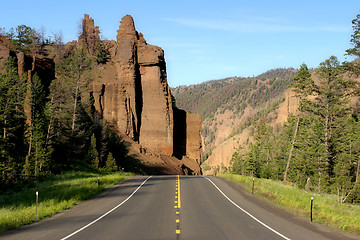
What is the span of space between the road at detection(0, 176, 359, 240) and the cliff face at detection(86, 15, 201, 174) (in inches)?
1800

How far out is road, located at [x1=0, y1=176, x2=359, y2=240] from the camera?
1161 centimetres

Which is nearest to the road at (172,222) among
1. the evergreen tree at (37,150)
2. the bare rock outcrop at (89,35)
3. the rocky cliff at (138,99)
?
the evergreen tree at (37,150)

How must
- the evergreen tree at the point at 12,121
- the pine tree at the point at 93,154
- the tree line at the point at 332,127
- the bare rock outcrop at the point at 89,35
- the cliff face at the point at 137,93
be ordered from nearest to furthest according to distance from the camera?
the evergreen tree at the point at 12,121 → the tree line at the point at 332,127 → the pine tree at the point at 93,154 → the cliff face at the point at 137,93 → the bare rock outcrop at the point at 89,35

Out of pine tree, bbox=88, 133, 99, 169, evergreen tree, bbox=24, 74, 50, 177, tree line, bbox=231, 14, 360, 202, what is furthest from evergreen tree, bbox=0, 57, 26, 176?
tree line, bbox=231, 14, 360, 202

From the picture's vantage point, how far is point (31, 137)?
121ft

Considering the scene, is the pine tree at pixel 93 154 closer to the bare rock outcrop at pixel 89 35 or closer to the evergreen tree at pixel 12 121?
the evergreen tree at pixel 12 121

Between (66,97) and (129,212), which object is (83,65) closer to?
(66,97)

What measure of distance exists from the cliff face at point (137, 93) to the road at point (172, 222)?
45718 mm

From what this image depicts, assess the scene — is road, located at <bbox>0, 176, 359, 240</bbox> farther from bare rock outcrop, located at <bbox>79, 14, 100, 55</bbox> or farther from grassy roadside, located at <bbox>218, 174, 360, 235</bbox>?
bare rock outcrop, located at <bbox>79, 14, 100, 55</bbox>

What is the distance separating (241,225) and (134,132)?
54.6 m

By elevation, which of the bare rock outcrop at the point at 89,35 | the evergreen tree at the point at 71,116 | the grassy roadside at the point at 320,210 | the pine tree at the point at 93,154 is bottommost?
the grassy roadside at the point at 320,210

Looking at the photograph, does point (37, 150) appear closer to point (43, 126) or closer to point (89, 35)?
point (43, 126)

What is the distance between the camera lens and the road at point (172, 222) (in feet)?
38.1

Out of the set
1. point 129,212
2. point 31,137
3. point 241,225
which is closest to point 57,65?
point 31,137
